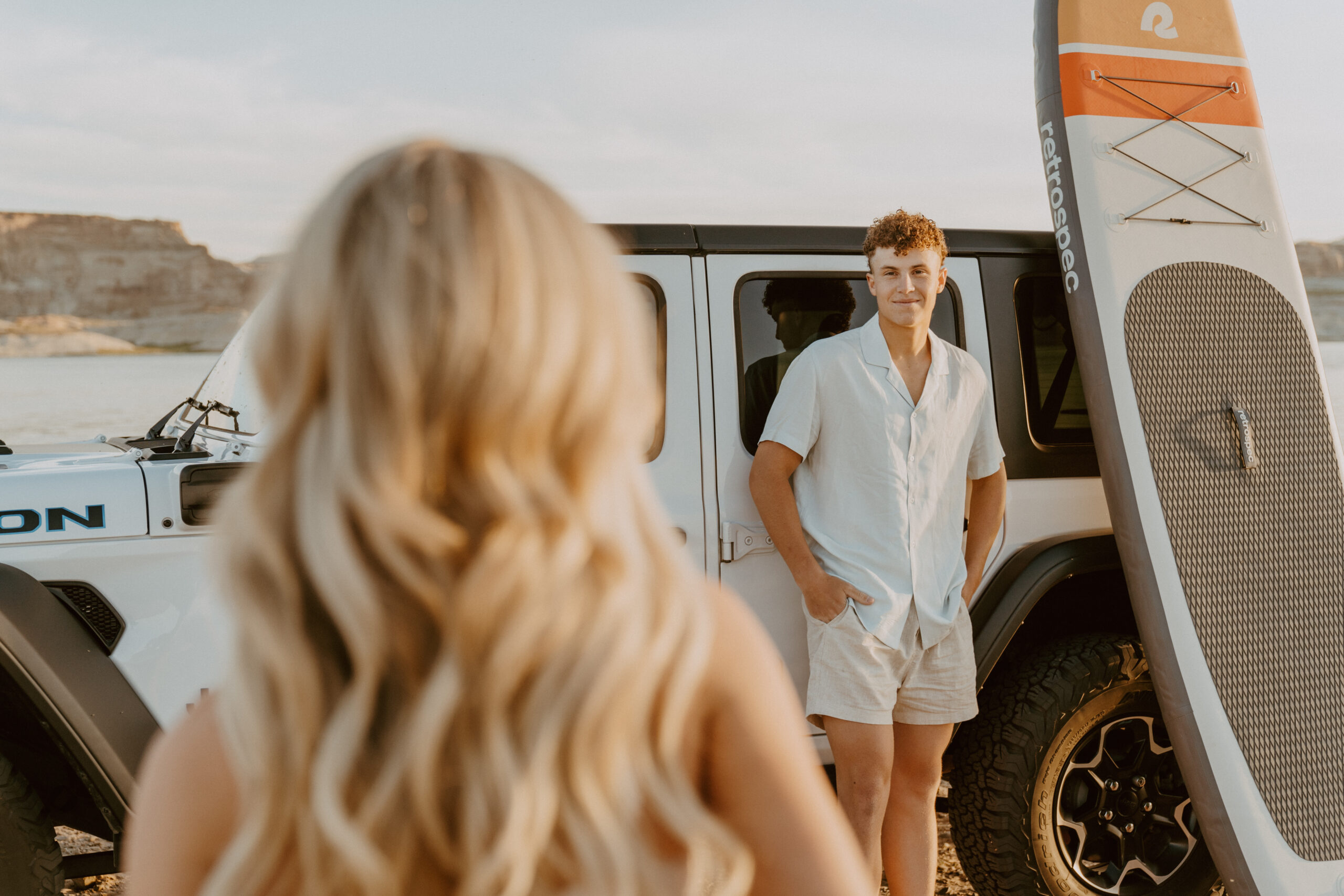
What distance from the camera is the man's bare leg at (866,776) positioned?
2674mm

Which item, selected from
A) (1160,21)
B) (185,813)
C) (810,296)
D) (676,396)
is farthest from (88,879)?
(1160,21)

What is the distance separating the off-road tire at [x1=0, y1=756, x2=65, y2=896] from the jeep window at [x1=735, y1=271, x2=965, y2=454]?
2.02 metres

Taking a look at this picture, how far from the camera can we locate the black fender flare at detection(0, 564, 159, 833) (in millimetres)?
2271

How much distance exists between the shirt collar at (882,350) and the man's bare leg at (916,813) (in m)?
1.02

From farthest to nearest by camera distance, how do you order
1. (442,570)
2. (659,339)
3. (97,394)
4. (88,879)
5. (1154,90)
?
(97,394)
(88,879)
(1154,90)
(659,339)
(442,570)

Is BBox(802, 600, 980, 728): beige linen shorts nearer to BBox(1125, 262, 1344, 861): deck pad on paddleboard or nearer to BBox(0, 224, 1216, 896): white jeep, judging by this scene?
BBox(0, 224, 1216, 896): white jeep

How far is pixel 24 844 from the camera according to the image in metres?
2.33

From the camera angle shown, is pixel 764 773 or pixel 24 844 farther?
pixel 24 844

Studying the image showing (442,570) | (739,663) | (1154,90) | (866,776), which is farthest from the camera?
(1154,90)

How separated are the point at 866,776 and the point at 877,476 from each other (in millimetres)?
823

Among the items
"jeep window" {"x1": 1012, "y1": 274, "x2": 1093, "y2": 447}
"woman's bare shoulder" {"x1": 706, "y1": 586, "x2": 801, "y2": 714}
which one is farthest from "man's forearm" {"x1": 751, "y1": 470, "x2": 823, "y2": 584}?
"woman's bare shoulder" {"x1": 706, "y1": 586, "x2": 801, "y2": 714}

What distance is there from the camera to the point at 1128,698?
310 cm

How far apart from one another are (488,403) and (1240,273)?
353cm

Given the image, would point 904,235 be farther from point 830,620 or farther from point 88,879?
point 88,879
